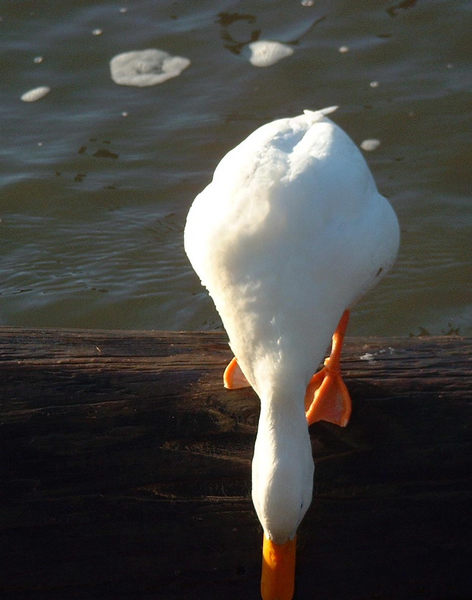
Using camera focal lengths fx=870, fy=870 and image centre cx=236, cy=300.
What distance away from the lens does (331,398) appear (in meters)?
3.48

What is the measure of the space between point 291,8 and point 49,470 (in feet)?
24.5

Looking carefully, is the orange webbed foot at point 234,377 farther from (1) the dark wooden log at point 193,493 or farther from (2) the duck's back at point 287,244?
(2) the duck's back at point 287,244

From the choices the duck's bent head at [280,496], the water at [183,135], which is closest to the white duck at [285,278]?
the duck's bent head at [280,496]

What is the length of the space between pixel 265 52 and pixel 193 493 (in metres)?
6.73

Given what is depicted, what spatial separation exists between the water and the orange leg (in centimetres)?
273

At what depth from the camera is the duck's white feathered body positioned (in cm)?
313

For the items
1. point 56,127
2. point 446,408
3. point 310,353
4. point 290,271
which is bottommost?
point 56,127

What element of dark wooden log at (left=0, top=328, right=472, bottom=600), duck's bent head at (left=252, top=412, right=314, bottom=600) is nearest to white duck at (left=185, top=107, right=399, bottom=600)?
duck's bent head at (left=252, top=412, right=314, bottom=600)

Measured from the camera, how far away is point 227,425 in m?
3.43

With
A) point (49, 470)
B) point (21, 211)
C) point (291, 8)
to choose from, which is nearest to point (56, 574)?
point (49, 470)

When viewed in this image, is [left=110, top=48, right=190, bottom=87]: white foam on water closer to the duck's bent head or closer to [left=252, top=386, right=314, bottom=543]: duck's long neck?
[left=252, top=386, right=314, bottom=543]: duck's long neck

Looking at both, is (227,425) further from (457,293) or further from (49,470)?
(457,293)

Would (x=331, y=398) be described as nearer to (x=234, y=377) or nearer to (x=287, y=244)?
(x=234, y=377)

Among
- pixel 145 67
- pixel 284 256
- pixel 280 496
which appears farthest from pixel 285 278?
pixel 145 67
